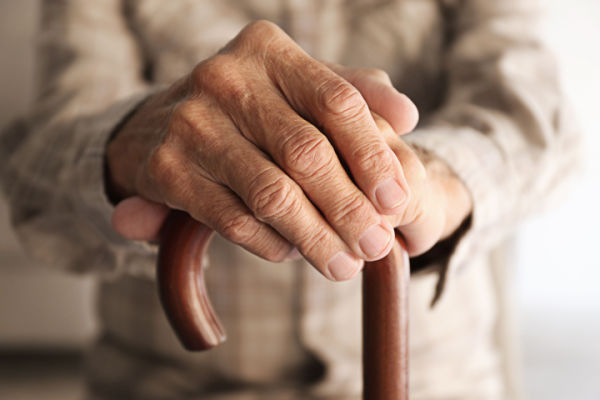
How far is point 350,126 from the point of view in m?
0.26

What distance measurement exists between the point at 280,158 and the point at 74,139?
21 centimetres

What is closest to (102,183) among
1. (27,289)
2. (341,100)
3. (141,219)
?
(141,219)

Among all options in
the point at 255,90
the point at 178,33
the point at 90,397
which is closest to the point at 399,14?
the point at 178,33

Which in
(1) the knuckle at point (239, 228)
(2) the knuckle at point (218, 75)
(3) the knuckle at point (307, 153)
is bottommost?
(1) the knuckle at point (239, 228)

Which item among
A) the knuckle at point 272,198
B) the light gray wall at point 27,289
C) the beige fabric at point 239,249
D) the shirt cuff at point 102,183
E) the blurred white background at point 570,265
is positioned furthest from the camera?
the light gray wall at point 27,289

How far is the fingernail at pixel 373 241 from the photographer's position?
0.83 feet

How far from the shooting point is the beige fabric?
18.4 inches

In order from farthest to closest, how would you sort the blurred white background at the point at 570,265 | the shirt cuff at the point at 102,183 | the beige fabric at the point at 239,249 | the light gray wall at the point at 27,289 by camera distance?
the light gray wall at the point at 27,289, the blurred white background at the point at 570,265, the beige fabric at the point at 239,249, the shirt cuff at the point at 102,183

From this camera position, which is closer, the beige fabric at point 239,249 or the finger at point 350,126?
the finger at point 350,126

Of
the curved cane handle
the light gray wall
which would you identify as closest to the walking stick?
the curved cane handle

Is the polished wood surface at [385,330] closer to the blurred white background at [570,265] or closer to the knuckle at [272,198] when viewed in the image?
the knuckle at [272,198]

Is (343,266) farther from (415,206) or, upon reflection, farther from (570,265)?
(570,265)

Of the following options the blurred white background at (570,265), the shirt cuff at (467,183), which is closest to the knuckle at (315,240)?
the shirt cuff at (467,183)

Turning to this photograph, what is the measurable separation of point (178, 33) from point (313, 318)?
10.3 inches
